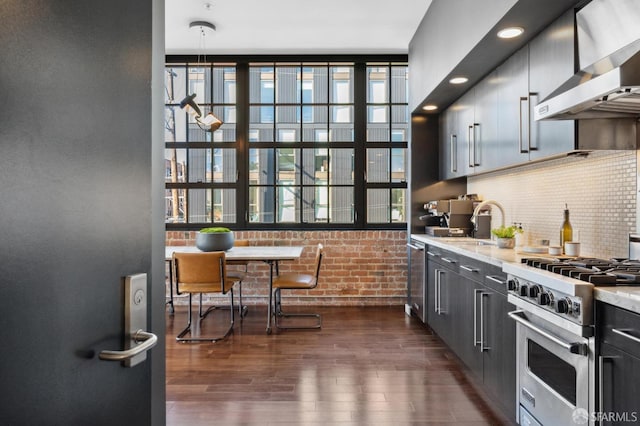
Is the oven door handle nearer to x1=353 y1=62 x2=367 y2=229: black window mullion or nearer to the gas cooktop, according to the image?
the gas cooktop

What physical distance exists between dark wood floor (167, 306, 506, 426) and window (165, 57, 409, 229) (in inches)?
66.3

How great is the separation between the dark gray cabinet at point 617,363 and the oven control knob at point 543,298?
27 cm

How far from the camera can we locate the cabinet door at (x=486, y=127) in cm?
314

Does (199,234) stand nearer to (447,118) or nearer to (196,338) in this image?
(196,338)

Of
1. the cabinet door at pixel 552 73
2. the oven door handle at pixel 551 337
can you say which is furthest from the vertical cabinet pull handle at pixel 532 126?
the oven door handle at pixel 551 337

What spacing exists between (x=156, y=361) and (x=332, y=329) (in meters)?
3.14

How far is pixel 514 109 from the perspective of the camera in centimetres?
282

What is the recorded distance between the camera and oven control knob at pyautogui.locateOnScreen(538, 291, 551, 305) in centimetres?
178

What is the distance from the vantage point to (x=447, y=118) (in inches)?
173

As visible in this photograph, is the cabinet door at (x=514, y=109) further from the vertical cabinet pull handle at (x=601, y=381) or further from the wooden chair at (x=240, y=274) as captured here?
the wooden chair at (x=240, y=274)

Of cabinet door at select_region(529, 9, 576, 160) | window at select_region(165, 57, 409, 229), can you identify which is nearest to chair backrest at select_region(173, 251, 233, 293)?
window at select_region(165, 57, 409, 229)

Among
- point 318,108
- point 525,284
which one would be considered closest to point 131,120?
point 525,284

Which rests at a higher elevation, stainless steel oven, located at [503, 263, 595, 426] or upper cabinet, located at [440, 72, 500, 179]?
upper cabinet, located at [440, 72, 500, 179]

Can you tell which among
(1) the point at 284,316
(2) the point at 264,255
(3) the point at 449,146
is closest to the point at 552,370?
(2) the point at 264,255
